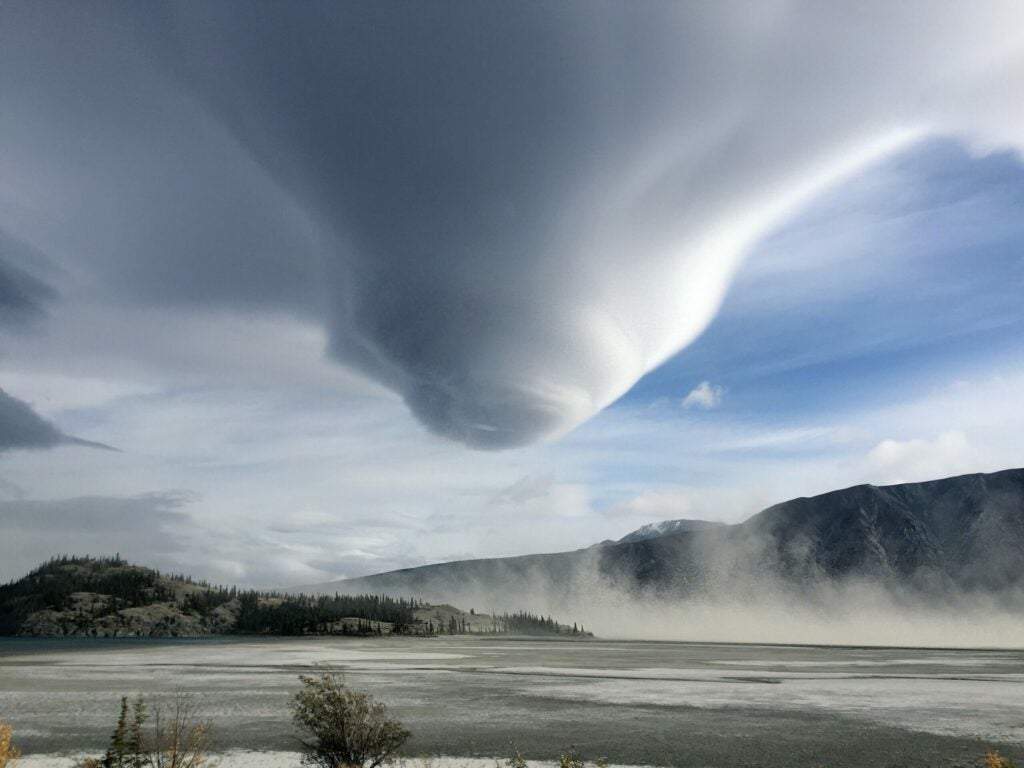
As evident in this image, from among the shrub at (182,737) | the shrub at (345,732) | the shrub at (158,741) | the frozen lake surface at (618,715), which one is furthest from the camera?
the frozen lake surface at (618,715)

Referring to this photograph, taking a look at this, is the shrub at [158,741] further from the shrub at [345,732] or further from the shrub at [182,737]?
the shrub at [345,732]

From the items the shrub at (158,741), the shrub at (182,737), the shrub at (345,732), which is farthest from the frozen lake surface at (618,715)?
the shrub at (345,732)

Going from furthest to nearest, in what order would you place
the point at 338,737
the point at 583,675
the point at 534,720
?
the point at 583,675, the point at 534,720, the point at 338,737

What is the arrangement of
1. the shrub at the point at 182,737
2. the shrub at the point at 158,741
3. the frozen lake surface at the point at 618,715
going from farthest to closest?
1. the frozen lake surface at the point at 618,715
2. the shrub at the point at 182,737
3. the shrub at the point at 158,741

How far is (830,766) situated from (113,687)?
184 ft

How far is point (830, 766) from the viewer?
1120 inches

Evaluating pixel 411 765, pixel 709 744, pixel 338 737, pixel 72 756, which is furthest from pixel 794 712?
pixel 72 756

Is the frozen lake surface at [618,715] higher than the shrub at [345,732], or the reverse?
the shrub at [345,732]

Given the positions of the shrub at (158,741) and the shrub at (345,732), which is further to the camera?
the shrub at (345,732)

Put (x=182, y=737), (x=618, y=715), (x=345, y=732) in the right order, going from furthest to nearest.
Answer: (x=618, y=715)
(x=182, y=737)
(x=345, y=732)

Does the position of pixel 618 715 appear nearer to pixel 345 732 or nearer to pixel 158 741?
pixel 345 732

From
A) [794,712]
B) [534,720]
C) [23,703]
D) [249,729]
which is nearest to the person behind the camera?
[249,729]

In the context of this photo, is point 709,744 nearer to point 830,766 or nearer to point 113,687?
point 830,766

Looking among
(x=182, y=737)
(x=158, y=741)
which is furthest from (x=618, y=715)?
(x=158, y=741)
